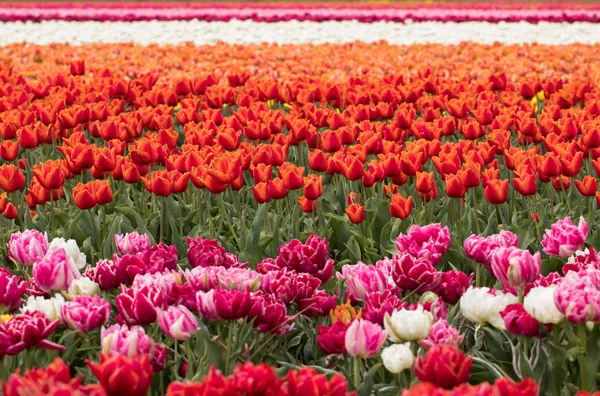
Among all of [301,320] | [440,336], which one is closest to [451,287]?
[440,336]

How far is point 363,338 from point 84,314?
753mm

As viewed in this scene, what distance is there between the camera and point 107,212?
4633mm

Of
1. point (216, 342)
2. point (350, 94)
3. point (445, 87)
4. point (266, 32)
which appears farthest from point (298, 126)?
point (266, 32)

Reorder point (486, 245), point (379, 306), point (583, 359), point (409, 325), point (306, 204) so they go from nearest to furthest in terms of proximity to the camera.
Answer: point (409, 325)
point (583, 359)
point (379, 306)
point (486, 245)
point (306, 204)

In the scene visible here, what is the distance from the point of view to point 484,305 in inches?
97.8

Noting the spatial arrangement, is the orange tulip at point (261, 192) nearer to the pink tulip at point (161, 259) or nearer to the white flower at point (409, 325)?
the pink tulip at point (161, 259)

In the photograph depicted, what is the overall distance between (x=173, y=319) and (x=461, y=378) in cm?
78

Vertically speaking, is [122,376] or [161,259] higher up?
[122,376]

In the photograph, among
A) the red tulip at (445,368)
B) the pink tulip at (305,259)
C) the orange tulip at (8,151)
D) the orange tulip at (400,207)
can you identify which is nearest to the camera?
the red tulip at (445,368)

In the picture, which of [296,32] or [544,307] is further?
[296,32]

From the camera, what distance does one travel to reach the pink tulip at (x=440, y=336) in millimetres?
2318

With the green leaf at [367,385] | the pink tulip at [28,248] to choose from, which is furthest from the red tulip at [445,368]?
the pink tulip at [28,248]

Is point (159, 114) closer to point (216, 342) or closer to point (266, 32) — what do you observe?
point (216, 342)

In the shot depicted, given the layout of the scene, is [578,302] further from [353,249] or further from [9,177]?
[9,177]
